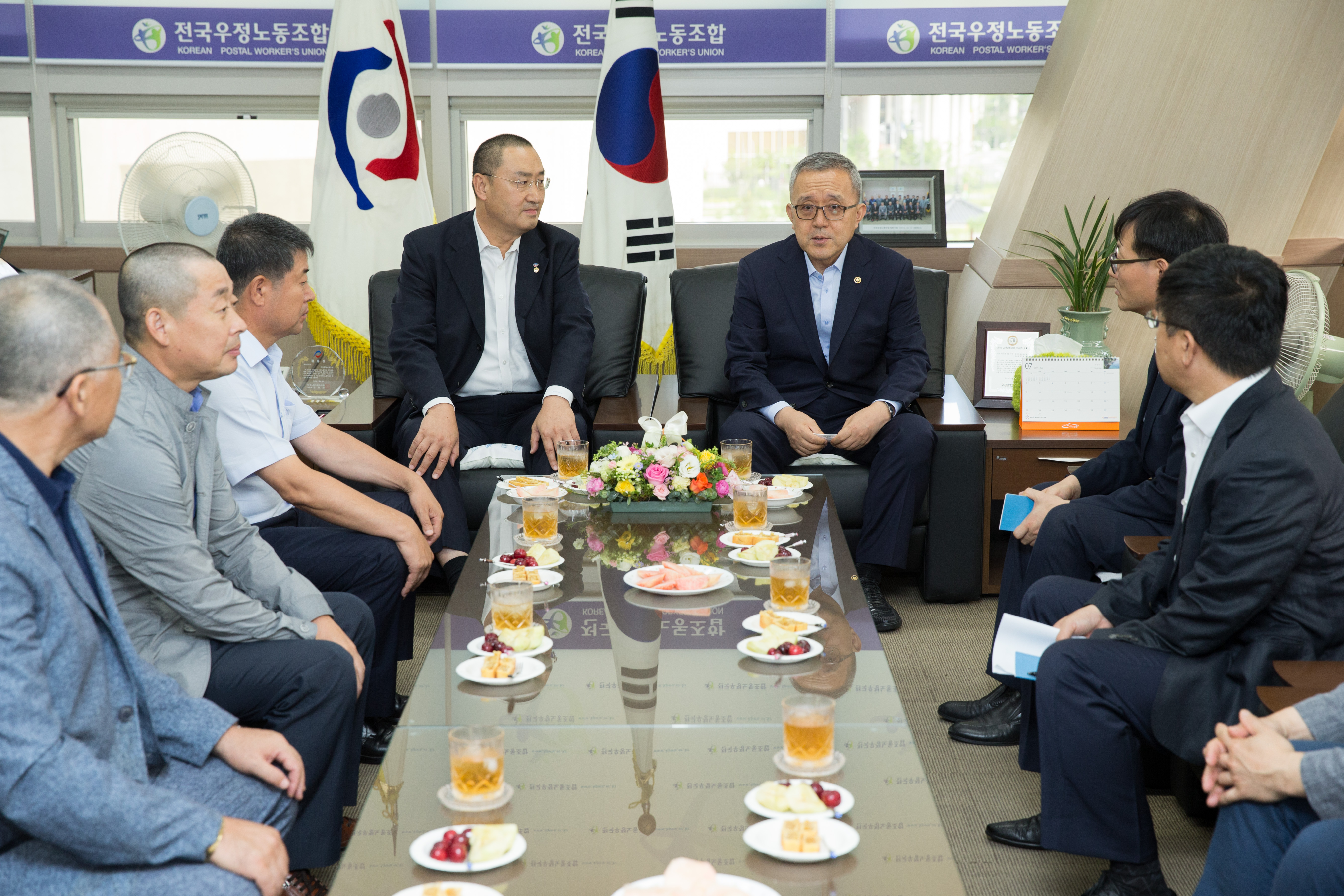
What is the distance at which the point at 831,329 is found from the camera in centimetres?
381

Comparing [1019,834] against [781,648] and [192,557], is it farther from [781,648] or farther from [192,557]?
[192,557]

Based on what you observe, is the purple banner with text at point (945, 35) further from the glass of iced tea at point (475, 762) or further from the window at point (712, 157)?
the glass of iced tea at point (475, 762)

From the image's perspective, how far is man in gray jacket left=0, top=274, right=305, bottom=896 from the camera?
1243 millimetres

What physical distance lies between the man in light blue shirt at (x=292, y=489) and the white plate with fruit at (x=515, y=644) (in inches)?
35.7

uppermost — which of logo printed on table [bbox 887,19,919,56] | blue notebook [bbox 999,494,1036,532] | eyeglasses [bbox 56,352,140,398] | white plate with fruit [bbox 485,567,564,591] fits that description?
logo printed on table [bbox 887,19,919,56]

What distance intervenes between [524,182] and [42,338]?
7.90 ft

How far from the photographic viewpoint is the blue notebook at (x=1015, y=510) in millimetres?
2812

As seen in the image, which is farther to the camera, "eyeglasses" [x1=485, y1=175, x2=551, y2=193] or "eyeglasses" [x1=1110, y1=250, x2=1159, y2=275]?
"eyeglasses" [x1=485, y1=175, x2=551, y2=193]

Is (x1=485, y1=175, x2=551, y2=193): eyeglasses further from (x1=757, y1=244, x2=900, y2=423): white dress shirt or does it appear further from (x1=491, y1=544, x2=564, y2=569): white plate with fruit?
(x1=491, y1=544, x2=564, y2=569): white plate with fruit

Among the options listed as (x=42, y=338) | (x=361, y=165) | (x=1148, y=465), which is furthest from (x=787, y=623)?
(x=361, y=165)

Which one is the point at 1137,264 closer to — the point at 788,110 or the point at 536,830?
the point at 536,830

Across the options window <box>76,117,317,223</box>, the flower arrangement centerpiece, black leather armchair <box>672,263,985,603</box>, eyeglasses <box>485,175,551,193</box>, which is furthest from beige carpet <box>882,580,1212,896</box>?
window <box>76,117,317,223</box>

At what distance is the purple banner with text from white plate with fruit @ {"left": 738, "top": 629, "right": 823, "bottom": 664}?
398cm

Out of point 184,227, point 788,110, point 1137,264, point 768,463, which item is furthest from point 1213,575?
point 788,110
